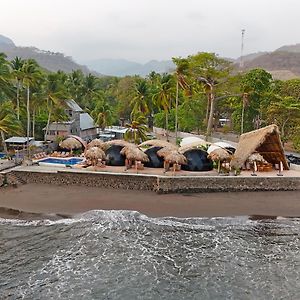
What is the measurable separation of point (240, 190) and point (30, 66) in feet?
68.4

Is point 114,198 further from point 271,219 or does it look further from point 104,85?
point 104,85

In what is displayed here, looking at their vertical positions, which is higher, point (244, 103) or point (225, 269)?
point (244, 103)

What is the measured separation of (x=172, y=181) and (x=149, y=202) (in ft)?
9.91

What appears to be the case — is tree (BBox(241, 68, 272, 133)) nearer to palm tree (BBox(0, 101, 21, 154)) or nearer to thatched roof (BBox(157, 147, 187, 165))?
thatched roof (BBox(157, 147, 187, 165))

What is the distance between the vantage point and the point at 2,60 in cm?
3631

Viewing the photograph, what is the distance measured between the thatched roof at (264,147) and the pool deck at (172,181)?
6.05ft

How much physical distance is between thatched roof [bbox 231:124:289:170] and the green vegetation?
298 inches

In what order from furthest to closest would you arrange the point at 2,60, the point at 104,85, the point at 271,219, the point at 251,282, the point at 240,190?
1. the point at 104,85
2. the point at 2,60
3. the point at 240,190
4. the point at 271,219
5. the point at 251,282

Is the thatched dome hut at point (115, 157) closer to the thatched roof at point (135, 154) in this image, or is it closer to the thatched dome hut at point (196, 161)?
the thatched roof at point (135, 154)

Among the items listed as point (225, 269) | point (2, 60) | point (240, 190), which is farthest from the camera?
point (2, 60)

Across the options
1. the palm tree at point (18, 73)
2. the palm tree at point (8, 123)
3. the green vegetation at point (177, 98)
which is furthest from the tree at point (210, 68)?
the palm tree at point (8, 123)

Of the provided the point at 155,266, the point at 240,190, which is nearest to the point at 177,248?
the point at 155,266

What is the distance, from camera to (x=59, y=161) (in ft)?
107

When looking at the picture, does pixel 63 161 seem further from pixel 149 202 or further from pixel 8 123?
pixel 149 202
